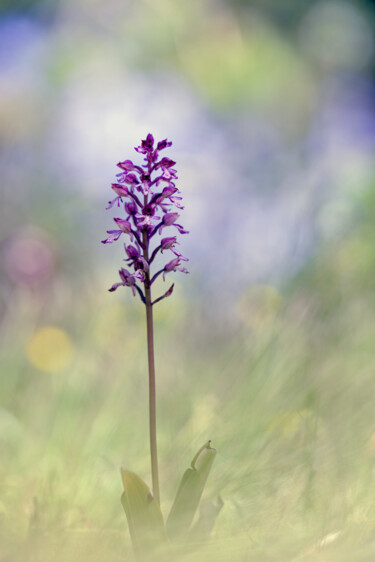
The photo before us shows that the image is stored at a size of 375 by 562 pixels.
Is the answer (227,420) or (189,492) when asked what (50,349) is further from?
(189,492)

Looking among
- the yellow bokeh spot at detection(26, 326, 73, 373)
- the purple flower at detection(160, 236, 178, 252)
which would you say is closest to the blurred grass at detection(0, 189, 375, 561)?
the yellow bokeh spot at detection(26, 326, 73, 373)

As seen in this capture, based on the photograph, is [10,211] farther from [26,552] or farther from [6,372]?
[26,552]

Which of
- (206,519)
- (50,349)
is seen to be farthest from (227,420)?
(50,349)

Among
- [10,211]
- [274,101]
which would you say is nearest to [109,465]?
[10,211]

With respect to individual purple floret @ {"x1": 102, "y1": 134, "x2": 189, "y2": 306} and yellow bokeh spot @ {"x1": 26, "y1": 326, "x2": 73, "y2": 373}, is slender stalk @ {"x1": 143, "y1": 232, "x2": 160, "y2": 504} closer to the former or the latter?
individual purple floret @ {"x1": 102, "y1": 134, "x2": 189, "y2": 306}

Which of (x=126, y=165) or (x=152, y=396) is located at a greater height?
(x=126, y=165)

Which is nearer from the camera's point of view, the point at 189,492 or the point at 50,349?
the point at 189,492

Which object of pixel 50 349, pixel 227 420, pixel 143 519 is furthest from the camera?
pixel 50 349
